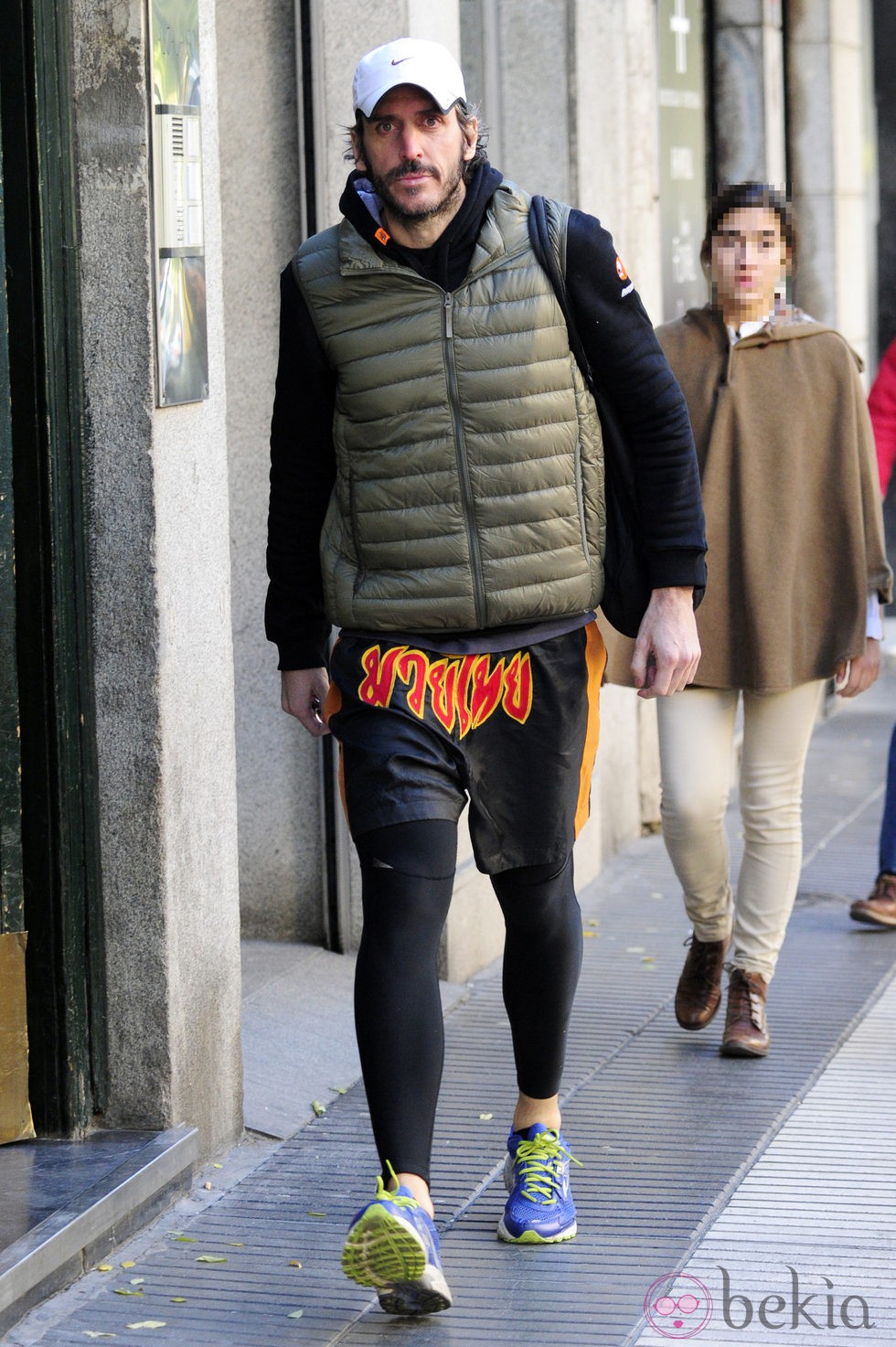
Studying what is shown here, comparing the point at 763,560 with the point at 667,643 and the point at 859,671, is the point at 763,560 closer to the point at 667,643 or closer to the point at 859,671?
the point at 859,671

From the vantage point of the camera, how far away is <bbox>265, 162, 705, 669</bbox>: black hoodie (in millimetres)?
3850

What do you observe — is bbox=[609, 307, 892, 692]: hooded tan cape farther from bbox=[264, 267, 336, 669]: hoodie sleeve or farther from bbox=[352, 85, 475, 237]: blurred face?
bbox=[352, 85, 475, 237]: blurred face

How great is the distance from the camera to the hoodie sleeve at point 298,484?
3.91 metres

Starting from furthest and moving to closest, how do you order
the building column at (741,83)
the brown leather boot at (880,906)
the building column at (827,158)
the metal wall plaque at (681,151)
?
the building column at (827,158), the building column at (741,83), the metal wall plaque at (681,151), the brown leather boot at (880,906)

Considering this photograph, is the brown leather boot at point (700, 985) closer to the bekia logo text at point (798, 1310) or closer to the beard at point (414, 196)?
the bekia logo text at point (798, 1310)

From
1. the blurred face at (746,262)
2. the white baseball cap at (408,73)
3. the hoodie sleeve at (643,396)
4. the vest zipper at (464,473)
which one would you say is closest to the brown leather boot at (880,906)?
the blurred face at (746,262)

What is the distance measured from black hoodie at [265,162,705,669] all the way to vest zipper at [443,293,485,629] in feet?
0.25

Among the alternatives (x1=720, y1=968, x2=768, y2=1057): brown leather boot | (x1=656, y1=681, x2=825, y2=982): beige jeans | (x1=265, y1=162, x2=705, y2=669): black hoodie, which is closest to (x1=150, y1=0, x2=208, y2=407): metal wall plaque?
(x1=265, y1=162, x2=705, y2=669): black hoodie

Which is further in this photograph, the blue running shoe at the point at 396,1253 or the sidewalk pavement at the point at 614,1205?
the sidewalk pavement at the point at 614,1205

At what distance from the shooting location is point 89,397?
4145 mm

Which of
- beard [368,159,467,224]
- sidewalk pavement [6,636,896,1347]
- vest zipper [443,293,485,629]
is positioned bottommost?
sidewalk pavement [6,636,896,1347]

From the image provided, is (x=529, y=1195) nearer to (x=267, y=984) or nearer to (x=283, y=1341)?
(x=283, y=1341)

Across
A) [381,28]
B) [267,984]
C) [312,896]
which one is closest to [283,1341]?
[267,984]

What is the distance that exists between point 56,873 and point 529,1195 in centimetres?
110
